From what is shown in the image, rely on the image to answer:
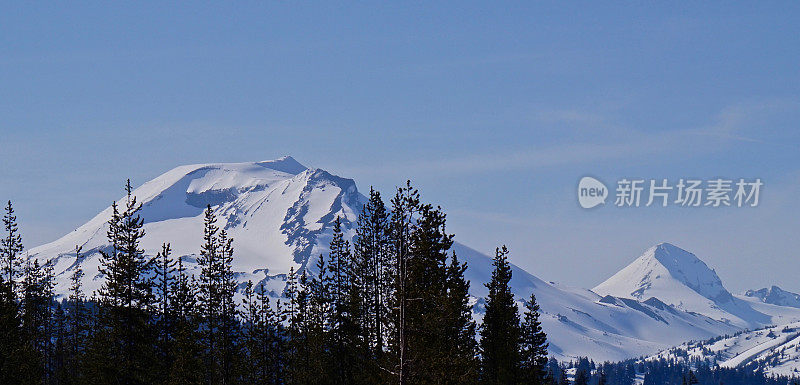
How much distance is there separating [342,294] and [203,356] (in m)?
15.7

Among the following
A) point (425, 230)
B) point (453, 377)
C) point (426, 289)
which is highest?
point (425, 230)

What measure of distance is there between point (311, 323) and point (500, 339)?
569 inches

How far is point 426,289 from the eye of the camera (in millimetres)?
54906

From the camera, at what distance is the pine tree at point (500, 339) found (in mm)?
73125

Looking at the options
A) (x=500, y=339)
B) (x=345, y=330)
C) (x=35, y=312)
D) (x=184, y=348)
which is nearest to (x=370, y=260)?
(x=345, y=330)

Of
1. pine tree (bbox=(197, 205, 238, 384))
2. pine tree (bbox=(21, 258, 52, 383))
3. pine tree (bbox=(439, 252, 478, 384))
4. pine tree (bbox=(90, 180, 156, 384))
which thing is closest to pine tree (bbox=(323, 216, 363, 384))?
pine tree (bbox=(197, 205, 238, 384))

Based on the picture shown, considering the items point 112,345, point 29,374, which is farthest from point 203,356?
point 29,374

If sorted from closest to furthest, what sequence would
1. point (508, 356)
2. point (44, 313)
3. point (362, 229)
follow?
point (508, 356), point (362, 229), point (44, 313)

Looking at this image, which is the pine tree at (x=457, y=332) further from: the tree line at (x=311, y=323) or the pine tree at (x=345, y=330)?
the pine tree at (x=345, y=330)

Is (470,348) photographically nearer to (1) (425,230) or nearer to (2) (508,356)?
(1) (425,230)

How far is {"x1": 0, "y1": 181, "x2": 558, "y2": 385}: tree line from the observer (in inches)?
2104

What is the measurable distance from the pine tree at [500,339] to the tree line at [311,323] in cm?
10

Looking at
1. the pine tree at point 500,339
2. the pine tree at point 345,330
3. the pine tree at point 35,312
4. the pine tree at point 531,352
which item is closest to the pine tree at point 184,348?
the pine tree at point 345,330

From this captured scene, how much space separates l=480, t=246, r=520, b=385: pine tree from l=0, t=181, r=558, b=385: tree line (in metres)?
0.10
